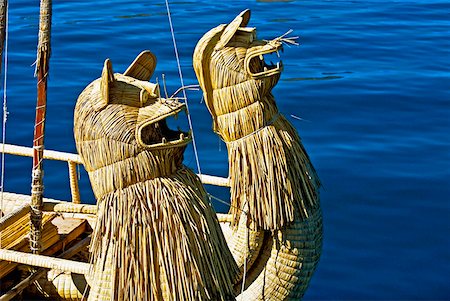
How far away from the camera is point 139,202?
11.9 feet

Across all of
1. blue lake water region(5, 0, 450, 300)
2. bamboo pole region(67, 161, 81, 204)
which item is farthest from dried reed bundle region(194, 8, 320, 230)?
blue lake water region(5, 0, 450, 300)

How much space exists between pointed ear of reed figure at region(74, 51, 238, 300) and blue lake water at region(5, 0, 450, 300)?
3.47 m

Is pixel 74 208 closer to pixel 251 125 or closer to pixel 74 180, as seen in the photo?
pixel 251 125

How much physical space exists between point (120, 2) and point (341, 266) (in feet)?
32.4

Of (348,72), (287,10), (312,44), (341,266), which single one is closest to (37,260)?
(341,266)

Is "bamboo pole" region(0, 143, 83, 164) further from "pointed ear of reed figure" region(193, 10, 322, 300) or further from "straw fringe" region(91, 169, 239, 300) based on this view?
"straw fringe" region(91, 169, 239, 300)

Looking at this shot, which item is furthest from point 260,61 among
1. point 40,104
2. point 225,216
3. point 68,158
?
point 68,158

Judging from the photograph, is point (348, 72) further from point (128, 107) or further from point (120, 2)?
point (128, 107)

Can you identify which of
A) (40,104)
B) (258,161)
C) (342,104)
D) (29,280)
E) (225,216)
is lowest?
(342,104)

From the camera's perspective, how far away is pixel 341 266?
746cm

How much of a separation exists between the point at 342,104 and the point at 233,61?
6.37m

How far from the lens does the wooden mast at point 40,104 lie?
4.34m

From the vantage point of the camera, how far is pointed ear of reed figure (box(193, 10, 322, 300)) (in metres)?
4.61

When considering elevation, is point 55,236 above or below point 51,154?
below
